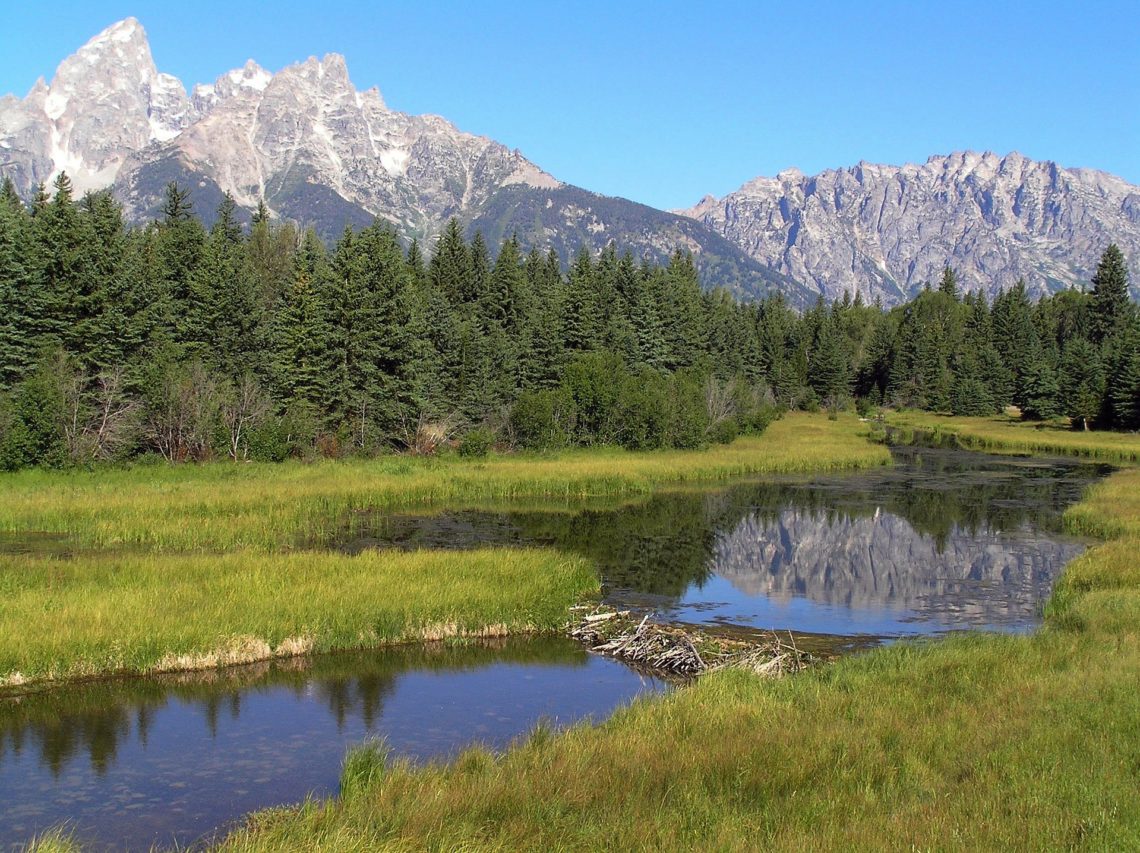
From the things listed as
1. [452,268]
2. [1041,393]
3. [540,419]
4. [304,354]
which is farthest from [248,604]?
[1041,393]

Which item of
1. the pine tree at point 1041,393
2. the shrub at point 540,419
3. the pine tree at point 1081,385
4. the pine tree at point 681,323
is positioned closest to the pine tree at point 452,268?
the pine tree at point 681,323

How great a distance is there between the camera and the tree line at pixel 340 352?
5203cm

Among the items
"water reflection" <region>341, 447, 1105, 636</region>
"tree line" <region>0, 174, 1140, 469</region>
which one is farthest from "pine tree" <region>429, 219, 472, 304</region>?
"water reflection" <region>341, 447, 1105, 636</region>

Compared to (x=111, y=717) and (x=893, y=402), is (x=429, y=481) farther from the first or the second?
(x=893, y=402)

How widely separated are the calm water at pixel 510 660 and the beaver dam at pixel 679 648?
68 cm

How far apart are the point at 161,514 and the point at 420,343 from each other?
32.9 metres

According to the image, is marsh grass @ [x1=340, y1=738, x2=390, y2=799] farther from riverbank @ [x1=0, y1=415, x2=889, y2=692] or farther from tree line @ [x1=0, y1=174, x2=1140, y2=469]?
tree line @ [x1=0, y1=174, x2=1140, y2=469]

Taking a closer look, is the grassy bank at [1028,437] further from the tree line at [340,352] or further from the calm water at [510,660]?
the calm water at [510,660]

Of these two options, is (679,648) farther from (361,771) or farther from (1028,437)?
(1028,437)

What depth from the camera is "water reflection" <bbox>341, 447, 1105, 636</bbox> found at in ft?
89.4

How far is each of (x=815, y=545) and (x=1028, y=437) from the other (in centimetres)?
6273

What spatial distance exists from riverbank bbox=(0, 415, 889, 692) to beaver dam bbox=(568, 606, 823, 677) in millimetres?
1449

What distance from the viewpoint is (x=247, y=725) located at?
16906mm

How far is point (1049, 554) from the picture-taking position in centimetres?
3459
